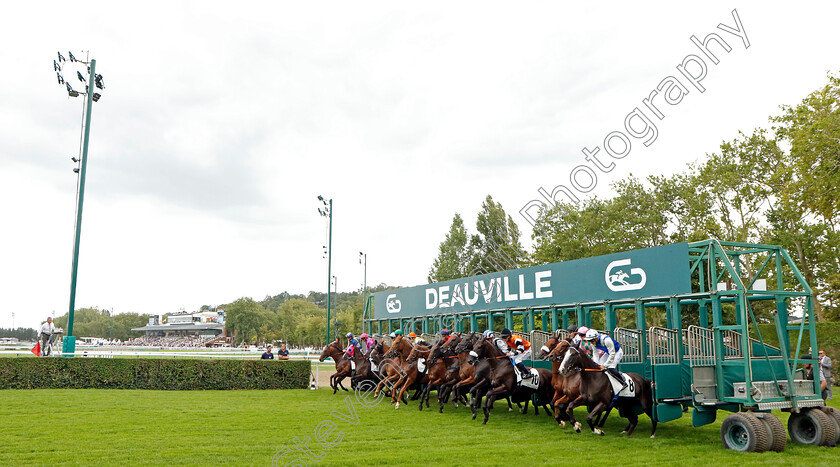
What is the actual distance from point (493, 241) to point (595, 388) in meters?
39.5

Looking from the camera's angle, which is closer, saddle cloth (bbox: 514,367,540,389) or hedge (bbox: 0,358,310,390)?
saddle cloth (bbox: 514,367,540,389)

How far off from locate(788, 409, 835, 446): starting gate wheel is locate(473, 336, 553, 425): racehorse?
405 centimetres

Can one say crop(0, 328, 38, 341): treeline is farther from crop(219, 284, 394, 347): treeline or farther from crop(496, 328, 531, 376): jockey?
crop(496, 328, 531, 376): jockey

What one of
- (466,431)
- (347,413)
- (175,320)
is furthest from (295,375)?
(175,320)

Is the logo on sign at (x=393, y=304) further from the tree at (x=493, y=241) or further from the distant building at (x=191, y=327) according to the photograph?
the distant building at (x=191, y=327)

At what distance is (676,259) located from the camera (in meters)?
10.1

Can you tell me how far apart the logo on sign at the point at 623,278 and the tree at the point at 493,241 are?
111 feet

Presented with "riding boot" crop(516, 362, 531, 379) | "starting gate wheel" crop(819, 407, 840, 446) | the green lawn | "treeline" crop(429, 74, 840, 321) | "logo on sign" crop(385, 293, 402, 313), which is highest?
"treeline" crop(429, 74, 840, 321)

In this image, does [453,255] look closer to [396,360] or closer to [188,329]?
[396,360]

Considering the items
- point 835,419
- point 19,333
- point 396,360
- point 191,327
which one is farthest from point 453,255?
point 19,333

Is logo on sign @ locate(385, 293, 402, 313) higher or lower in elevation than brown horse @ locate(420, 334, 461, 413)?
higher

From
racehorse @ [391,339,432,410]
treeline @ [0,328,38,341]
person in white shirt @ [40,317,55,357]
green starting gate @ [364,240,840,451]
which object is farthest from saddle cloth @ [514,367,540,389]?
treeline @ [0,328,38,341]

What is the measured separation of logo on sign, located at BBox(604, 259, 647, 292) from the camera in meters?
10.9

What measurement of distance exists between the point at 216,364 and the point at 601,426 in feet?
37.5
